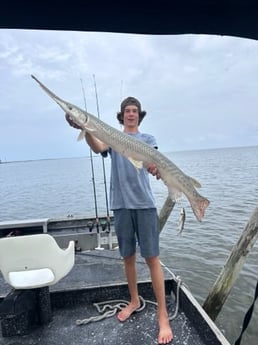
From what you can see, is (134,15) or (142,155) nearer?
(134,15)

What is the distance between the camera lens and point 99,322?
2.95 metres

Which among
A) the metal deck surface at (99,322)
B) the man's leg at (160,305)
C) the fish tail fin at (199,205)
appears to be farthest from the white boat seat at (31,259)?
the fish tail fin at (199,205)

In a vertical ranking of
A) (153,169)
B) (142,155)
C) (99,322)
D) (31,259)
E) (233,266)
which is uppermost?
(142,155)

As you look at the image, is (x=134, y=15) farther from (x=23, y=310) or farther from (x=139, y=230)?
(x=23, y=310)

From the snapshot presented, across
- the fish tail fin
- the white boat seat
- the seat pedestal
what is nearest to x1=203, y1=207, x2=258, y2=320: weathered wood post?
the fish tail fin

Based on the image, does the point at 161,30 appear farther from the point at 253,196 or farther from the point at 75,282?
the point at 253,196

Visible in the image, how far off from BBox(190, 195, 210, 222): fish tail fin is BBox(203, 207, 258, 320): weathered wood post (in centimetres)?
133

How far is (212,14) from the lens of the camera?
4.47ft

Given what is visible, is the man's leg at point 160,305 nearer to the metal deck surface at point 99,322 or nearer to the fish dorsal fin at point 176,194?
the metal deck surface at point 99,322

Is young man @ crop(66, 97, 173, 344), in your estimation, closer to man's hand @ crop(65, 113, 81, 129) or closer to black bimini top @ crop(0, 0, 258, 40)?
man's hand @ crop(65, 113, 81, 129)

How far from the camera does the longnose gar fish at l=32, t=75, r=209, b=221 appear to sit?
2400mm

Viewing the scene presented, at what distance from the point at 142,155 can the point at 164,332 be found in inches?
55.9

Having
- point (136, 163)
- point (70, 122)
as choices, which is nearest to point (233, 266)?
point (136, 163)

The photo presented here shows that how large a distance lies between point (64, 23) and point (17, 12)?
18cm
